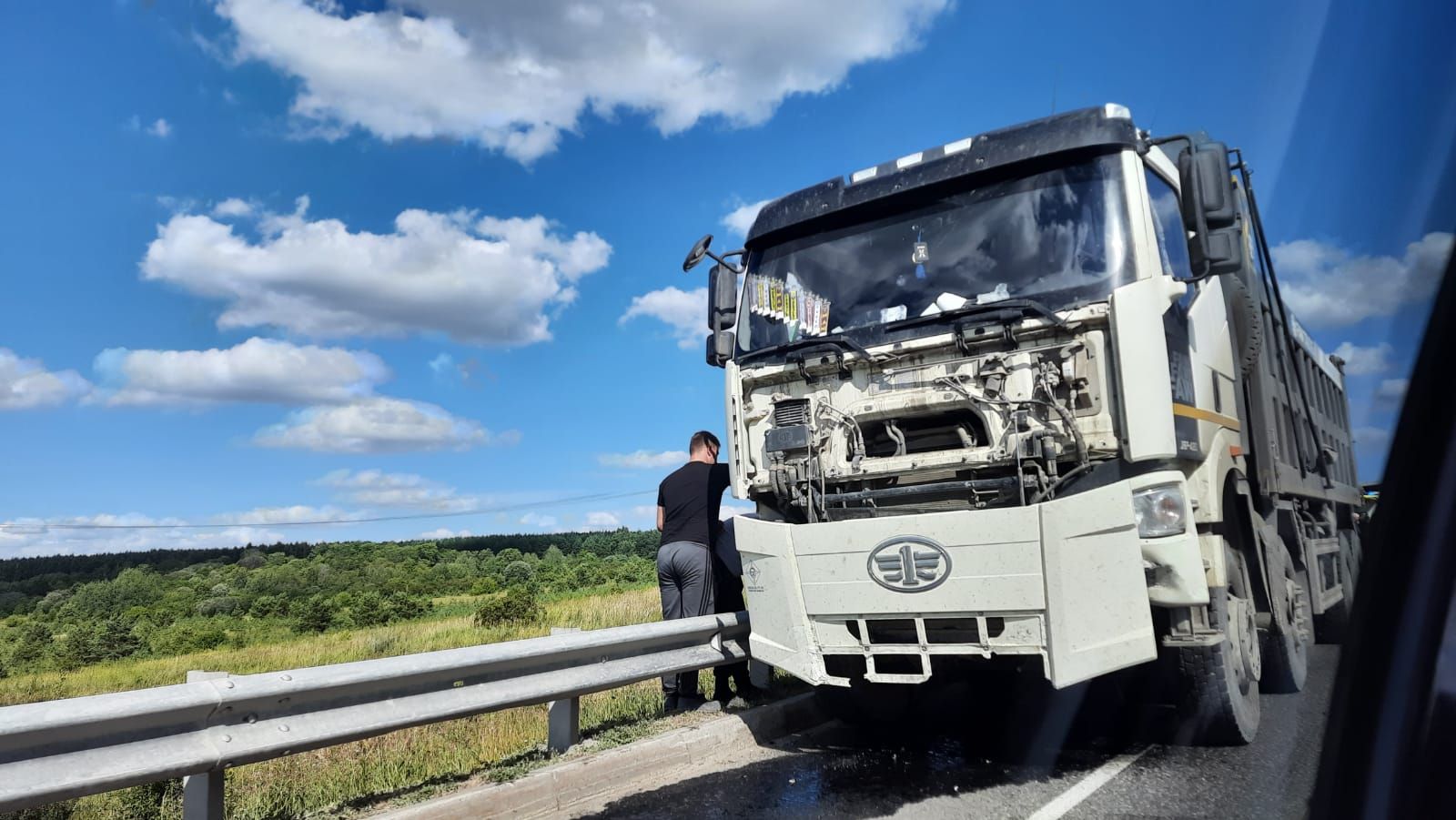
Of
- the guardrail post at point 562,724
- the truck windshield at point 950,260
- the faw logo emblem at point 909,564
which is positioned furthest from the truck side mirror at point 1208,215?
the guardrail post at point 562,724

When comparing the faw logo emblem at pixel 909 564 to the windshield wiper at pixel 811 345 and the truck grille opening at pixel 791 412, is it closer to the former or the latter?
the truck grille opening at pixel 791 412

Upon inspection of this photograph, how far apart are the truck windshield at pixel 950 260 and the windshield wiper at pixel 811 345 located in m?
0.07

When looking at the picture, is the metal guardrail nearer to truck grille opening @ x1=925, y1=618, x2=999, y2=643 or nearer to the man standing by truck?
the man standing by truck

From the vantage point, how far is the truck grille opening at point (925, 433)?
17.0 feet

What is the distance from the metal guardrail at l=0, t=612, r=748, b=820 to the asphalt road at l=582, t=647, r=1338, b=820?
0.74 meters

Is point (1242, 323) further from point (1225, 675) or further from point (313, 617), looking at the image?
point (313, 617)

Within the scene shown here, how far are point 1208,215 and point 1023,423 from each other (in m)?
1.41

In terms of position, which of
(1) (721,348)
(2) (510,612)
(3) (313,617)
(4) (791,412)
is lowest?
(3) (313,617)

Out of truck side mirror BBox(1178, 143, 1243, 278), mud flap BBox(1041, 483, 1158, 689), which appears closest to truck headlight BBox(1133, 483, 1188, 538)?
mud flap BBox(1041, 483, 1158, 689)

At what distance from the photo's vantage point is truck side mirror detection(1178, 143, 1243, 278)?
4832 millimetres

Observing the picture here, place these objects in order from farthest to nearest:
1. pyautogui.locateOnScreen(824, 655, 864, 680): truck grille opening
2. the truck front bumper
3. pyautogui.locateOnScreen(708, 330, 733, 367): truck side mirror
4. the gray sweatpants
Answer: the gray sweatpants
pyautogui.locateOnScreen(708, 330, 733, 367): truck side mirror
pyautogui.locateOnScreen(824, 655, 864, 680): truck grille opening
the truck front bumper

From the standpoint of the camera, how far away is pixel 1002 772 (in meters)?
5.25

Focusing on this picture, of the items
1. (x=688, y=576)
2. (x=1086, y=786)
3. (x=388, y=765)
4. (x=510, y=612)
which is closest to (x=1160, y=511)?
(x=1086, y=786)

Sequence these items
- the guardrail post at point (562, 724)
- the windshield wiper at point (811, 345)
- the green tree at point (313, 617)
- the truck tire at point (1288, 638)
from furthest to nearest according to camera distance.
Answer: the green tree at point (313, 617)
the truck tire at point (1288, 638)
the windshield wiper at point (811, 345)
the guardrail post at point (562, 724)
